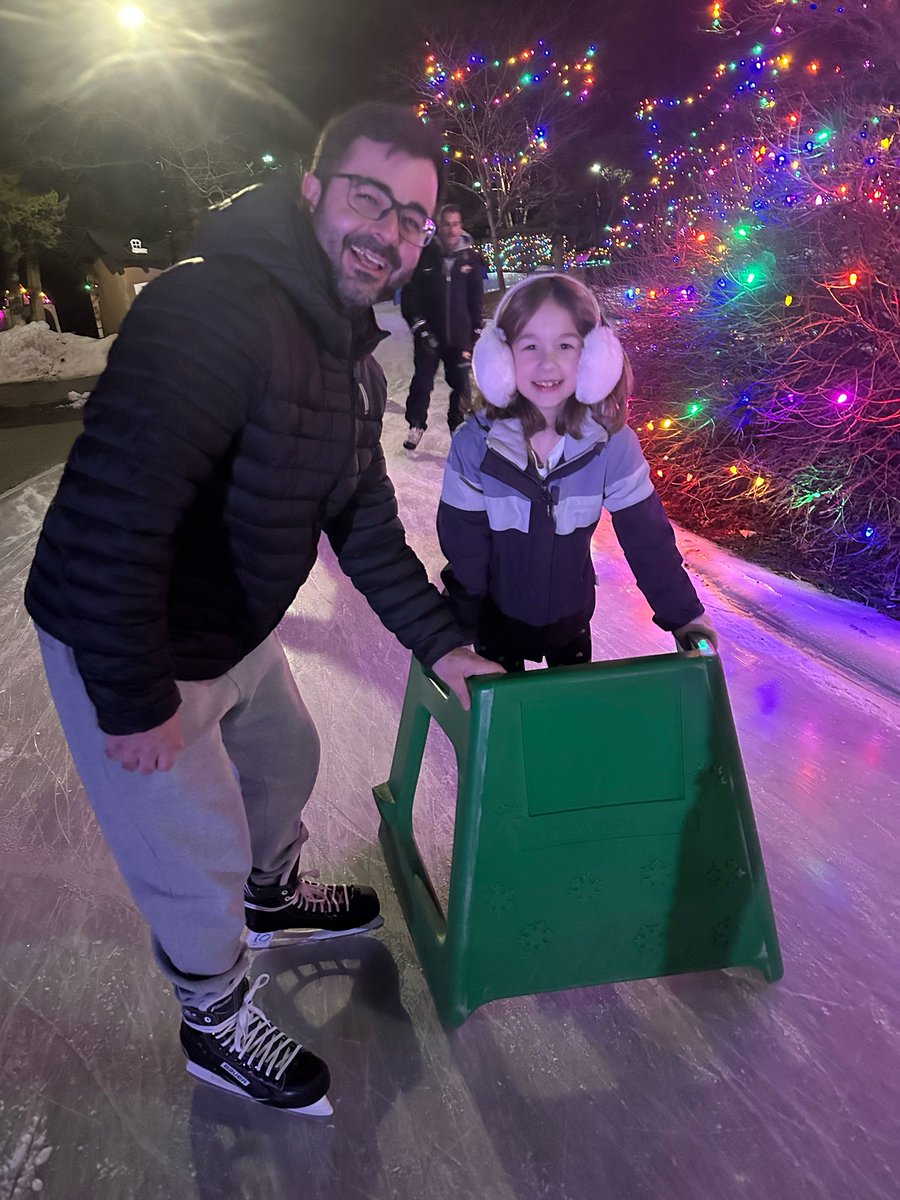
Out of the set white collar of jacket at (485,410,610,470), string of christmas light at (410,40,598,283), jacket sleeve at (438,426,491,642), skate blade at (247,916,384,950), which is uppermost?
string of christmas light at (410,40,598,283)

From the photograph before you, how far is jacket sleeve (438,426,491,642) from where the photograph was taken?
1651mm

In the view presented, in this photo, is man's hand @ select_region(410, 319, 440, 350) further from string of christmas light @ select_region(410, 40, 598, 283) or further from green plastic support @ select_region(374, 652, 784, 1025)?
string of christmas light @ select_region(410, 40, 598, 283)

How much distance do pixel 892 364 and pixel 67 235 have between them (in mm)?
19719

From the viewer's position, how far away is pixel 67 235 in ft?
58.6

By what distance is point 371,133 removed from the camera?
106 centimetres

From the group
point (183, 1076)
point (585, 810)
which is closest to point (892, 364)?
point (585, 810)

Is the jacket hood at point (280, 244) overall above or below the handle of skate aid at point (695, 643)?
above

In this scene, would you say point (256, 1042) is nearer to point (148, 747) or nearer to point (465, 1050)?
point (465, 1050)

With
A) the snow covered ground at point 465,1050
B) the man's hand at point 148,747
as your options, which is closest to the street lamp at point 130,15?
the snow covered ground at point 465,1050

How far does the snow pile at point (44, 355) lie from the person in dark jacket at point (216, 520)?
1121cm

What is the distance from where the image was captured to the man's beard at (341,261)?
1.04 meters

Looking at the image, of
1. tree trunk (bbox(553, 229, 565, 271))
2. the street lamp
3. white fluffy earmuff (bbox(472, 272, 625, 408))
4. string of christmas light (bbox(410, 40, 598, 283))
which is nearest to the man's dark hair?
white fluffy earmuff (bbox(472, 272, 625, 408))

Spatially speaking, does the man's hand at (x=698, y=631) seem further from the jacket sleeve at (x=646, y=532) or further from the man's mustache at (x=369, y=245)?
the man's mustache at (x=369, y=245)

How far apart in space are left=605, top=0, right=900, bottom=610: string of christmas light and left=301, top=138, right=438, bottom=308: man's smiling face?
2.85 metres
